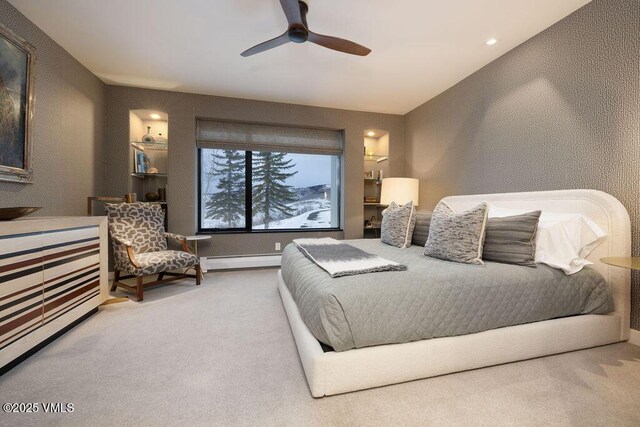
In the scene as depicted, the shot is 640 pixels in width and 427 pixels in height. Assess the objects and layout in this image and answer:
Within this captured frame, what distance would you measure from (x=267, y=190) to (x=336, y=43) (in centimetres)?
265

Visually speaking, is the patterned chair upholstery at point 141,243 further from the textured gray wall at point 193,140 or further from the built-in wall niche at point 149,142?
the built-in wall niche at point 149,142

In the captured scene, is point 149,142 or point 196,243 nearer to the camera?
point 196,243

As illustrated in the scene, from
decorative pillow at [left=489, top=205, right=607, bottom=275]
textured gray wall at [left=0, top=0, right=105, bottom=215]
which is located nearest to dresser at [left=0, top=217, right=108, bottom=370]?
textured gray wall at [left=0, top=0, right=105, bottom=215]

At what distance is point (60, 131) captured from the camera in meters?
2.66

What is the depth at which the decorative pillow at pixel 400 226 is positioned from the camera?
9.15ft

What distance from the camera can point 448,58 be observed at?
2.81 meters

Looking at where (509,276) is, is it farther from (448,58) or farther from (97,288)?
(97,288)

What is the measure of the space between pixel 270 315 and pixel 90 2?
3.01 metres

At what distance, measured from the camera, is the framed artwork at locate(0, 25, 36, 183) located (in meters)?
2.02

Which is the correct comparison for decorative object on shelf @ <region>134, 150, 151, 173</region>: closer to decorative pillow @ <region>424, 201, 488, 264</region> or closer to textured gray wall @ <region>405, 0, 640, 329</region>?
decorative pillow @ <region>424, 201, 488, 264</region>

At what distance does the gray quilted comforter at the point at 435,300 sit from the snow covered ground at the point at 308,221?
2.64 m

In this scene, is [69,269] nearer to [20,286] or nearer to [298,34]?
[20,286]

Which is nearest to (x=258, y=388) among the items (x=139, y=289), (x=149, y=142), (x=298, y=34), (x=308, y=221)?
(x=139, y=289)

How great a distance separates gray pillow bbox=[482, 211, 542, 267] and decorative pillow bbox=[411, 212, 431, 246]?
80 centimetres
